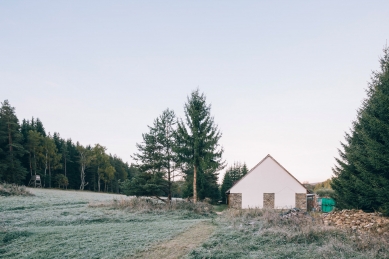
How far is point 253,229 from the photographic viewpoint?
9.30 m

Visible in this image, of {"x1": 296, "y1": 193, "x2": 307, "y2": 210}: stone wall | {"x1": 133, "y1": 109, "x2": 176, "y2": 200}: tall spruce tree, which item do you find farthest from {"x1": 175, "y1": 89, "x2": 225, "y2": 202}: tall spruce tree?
{"x1": 296, "y1": 193, "x2": 307, "y2": 210}: stone wall

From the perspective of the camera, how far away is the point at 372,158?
11758 mm

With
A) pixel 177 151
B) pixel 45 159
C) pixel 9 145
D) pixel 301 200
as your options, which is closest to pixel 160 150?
pixel 177 151

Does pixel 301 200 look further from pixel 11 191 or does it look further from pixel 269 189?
pixel 11 191

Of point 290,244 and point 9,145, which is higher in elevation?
point 9,145

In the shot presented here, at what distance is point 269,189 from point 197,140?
906 centimetres

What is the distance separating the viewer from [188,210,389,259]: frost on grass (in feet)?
21.5

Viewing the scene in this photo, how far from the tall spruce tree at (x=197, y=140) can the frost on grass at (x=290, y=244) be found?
13.3 m

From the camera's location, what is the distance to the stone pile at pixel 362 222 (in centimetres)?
908

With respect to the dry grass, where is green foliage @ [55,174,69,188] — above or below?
below

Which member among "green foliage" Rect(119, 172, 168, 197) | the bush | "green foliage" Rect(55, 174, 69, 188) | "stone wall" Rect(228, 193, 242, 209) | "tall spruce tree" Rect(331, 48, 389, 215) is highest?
"tall spruce tree" Rect(331, 48, 389, 215)

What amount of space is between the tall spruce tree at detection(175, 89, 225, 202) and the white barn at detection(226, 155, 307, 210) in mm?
3662

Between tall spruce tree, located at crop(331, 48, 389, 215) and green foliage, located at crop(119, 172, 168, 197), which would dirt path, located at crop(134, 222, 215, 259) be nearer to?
tall spruce tree, located at crop(331, 48, 389, 215)

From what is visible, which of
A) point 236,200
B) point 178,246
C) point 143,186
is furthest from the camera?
point 236,200
